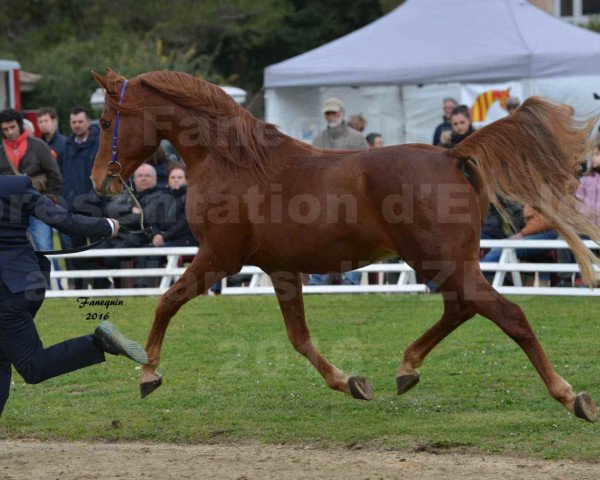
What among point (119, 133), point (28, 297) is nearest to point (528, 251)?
point (119, 133)

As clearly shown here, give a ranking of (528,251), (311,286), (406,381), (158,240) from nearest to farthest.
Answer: (406,381)
(528,251)
(311,286)
(158,240)

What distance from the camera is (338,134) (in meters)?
12.8

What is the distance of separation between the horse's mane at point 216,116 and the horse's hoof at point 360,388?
1.49 metres

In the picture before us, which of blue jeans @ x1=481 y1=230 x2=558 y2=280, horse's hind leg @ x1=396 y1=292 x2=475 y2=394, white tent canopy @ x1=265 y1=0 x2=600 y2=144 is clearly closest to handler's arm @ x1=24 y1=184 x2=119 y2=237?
horse's hind leg @ x1=396 y1=292 x2=475 y2=394

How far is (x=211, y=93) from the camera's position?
22.6 ft

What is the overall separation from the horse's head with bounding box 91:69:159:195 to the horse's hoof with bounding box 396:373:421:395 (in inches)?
84.2

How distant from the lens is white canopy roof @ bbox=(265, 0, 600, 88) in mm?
15047

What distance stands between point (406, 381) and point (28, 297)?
2358mm

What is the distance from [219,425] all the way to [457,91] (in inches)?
405

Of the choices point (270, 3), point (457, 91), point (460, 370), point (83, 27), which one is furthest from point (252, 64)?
point (460, 370)

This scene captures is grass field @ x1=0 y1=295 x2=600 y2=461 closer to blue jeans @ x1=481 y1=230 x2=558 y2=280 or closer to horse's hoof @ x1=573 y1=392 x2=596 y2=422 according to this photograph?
horse's hoof @ x1=573 y1=392 x2=596 y2=422

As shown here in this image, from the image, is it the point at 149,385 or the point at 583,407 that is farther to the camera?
the point at 149,385

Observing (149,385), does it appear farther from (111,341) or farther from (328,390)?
(328,390)

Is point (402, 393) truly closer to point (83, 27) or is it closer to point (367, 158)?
point (367, 158)
